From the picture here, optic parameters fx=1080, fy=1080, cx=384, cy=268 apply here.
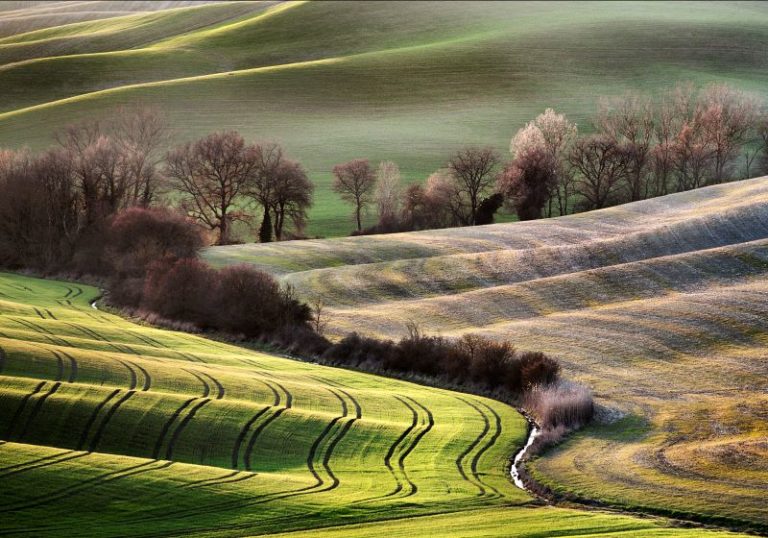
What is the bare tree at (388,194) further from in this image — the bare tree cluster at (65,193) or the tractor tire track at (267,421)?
the tractor tire track at (267,421)

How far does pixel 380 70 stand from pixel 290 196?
49951 millimetres

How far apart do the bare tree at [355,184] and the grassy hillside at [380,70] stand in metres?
1.78

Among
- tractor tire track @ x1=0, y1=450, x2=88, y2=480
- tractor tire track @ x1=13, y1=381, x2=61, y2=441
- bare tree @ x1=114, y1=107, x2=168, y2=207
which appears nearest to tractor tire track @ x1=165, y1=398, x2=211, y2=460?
tractor tire track @ x1=0, y1=450, x2=88, y2=480

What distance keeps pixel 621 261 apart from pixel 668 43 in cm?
7451

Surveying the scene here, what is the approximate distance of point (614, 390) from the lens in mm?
40469

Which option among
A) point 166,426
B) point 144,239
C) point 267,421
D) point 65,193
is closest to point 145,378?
point 267,421

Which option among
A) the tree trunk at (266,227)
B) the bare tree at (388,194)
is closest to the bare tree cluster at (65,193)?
the tree trunk at (266,227)

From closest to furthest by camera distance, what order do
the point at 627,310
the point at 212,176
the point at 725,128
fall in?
the point at 627,310, the point at 212,176, the point at 725,128

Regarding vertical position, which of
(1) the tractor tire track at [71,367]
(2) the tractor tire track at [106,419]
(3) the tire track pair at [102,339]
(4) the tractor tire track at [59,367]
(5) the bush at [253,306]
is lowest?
(5) the bush at [253,306]

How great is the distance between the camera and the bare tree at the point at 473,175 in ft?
282

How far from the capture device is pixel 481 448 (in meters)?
33.7

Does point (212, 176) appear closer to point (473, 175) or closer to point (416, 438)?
point (473, 175)

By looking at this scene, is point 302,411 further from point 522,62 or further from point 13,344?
point 522,62

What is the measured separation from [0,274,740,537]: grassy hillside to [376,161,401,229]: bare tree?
40482 millimetres
